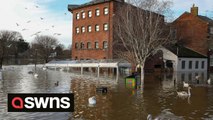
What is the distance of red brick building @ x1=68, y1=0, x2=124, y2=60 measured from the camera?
2121 inches

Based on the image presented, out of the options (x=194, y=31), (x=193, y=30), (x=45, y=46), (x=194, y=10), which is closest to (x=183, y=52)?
(x=194, y=31)

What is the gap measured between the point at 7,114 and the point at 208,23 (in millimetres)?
58163

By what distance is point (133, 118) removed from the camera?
575 inches

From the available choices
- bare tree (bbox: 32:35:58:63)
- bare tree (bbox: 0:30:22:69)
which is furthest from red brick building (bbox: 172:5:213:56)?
bare tree (bbox: 0:30:22:69)

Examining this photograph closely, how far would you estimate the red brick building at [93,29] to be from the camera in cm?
5388

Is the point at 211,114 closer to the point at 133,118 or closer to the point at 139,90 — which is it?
the point at 133,118

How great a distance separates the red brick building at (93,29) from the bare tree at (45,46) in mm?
39638

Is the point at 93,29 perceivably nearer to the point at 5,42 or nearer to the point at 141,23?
the point at 141,23

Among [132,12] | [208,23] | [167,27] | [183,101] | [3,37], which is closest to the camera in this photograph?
[183,101]

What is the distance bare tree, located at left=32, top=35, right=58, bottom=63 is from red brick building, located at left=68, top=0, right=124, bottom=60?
39638mm

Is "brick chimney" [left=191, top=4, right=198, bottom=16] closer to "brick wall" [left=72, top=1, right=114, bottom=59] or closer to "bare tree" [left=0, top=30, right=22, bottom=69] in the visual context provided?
"brick wall" [left=72, top=1, right=114, bottom=59]

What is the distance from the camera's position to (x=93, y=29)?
58094 mm

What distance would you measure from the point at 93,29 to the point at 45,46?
2045 inches

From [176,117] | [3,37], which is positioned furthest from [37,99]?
[3,37]
